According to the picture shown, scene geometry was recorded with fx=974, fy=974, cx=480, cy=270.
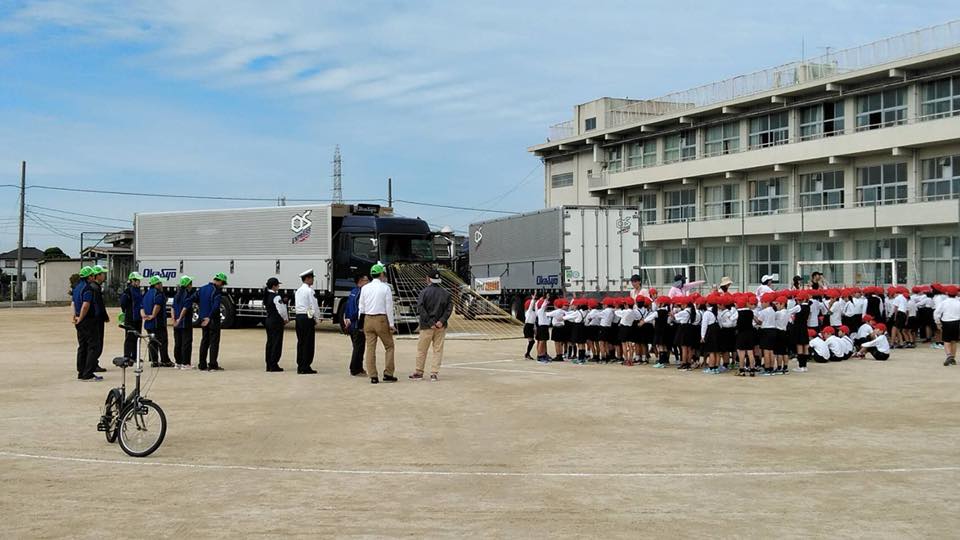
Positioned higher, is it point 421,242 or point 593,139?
point 593,139

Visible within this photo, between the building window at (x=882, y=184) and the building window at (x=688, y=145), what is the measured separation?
1141 centimetres

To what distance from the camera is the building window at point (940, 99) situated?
40.2 meters

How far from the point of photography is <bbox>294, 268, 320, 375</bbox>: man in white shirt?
1814cm

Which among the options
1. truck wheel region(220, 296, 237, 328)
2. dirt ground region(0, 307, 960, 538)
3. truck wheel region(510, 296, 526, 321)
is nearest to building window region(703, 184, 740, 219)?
truck wheel region(510, 296, 526, 321)

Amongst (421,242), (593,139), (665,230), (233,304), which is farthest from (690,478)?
(593,139)

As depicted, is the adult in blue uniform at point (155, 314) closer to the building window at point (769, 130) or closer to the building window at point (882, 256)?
the building window at point (882, 256)

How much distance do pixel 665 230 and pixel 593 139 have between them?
Answer: 9354mm

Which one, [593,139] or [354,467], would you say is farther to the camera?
[593,139]

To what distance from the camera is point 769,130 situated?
4994cm

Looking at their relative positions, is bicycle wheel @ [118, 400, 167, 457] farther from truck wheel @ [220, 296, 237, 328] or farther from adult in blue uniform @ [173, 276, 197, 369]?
truck wheel @ [220, 296, 237, 328]

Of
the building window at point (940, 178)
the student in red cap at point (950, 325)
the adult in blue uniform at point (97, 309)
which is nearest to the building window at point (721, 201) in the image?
the building window at point (940, 178)

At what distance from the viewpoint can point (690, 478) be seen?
28.6ft

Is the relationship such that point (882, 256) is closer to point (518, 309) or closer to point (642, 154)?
point (518, 309)

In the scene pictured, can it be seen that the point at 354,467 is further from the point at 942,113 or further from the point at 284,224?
the point at 942,113
